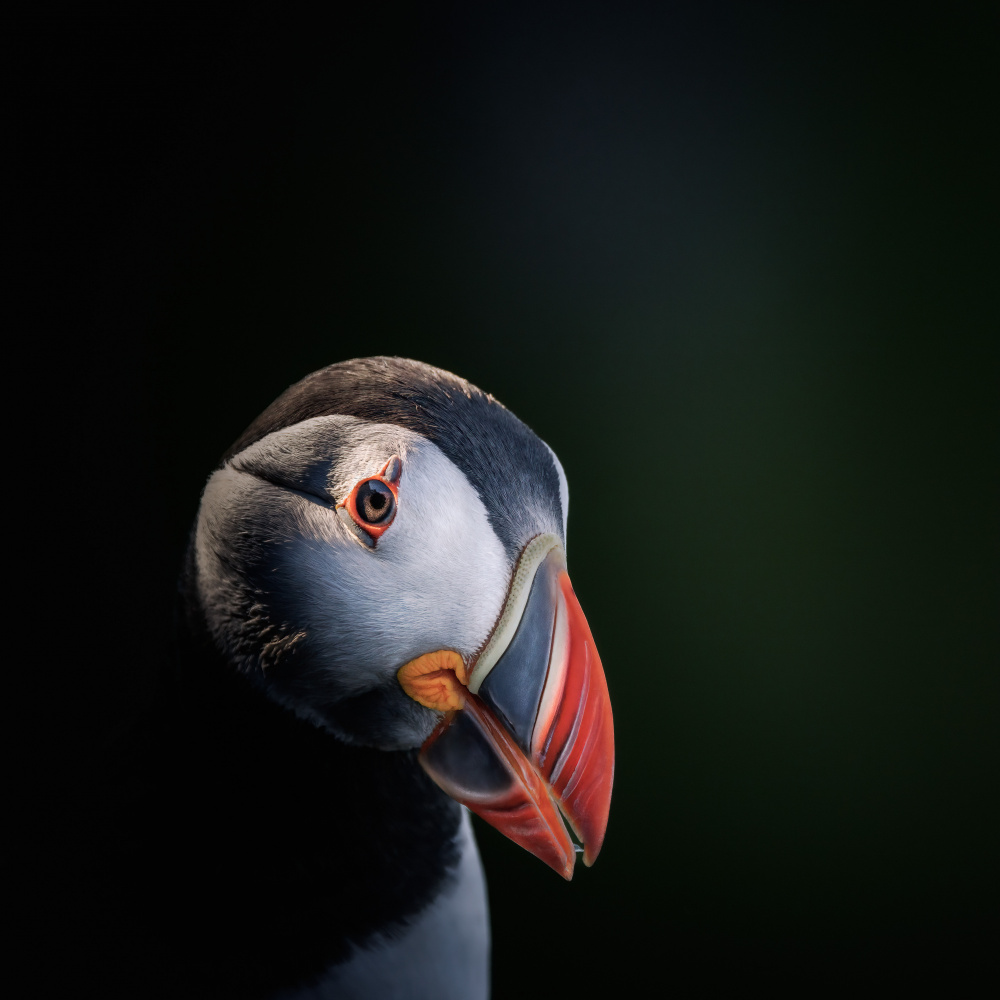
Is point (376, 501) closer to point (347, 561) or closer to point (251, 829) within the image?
point (347, 561)

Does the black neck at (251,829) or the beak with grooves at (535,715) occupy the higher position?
the beak with grooves at (535,715)

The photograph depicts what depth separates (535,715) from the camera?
2.57ft

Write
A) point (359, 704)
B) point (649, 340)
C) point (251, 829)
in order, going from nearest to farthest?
1. point (359, 704)
2. point (251, 829)
3. point (649, 340)

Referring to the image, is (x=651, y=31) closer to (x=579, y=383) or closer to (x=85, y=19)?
(x=579, y=383)

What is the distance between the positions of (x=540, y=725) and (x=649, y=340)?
1.44 metres

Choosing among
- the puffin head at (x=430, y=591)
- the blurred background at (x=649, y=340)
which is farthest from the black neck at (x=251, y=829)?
the blurred background at (x=649, y=340)

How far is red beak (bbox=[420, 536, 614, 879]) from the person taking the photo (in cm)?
79

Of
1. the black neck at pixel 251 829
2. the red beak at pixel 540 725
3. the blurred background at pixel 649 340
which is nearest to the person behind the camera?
the red beak at pixel 540 725

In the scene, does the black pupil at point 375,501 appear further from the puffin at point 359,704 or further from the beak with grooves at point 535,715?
the beak with grooves at point 535,715

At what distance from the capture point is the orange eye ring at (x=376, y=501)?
0.79 meters

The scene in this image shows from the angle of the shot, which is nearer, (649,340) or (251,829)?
(251,829)

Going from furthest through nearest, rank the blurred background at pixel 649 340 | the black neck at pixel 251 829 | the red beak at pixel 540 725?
the blurred background at pixel 649 340, the black neck at pixel 251 829, the red beak at pixel 540 725

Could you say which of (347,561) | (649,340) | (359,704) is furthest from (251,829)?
(649,340)

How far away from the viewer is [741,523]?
2145 millimetres
